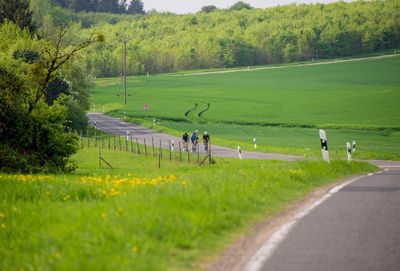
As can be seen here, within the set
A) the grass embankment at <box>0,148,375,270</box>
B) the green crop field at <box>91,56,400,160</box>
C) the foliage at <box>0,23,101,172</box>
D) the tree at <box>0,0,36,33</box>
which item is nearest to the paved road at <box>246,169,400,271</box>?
the grass embankment at <box>0,148,375,270</box>

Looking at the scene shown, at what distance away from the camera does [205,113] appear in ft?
290

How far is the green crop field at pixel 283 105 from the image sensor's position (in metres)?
61.6

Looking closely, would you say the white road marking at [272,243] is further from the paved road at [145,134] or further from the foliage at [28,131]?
→ the paved road at [145,134]

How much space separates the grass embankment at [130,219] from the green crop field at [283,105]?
3425 cm

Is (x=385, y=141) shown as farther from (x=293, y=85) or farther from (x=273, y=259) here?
(x=293, y=85)

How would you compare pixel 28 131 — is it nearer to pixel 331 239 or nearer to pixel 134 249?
pixel 331 239

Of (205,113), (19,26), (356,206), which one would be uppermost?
(19,26)

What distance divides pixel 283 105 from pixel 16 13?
35.3m

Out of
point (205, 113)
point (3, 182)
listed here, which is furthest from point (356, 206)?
point (205, 113)

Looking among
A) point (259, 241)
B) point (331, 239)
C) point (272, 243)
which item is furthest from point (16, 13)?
point (331, 239)

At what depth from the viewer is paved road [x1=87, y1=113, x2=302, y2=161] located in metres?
49.8

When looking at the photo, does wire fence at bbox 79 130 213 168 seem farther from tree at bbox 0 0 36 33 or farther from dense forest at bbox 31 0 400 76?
dense forest at bbox 31 0 400 76

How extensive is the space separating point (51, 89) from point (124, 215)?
60955 mm

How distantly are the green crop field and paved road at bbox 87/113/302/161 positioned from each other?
1971 mm
